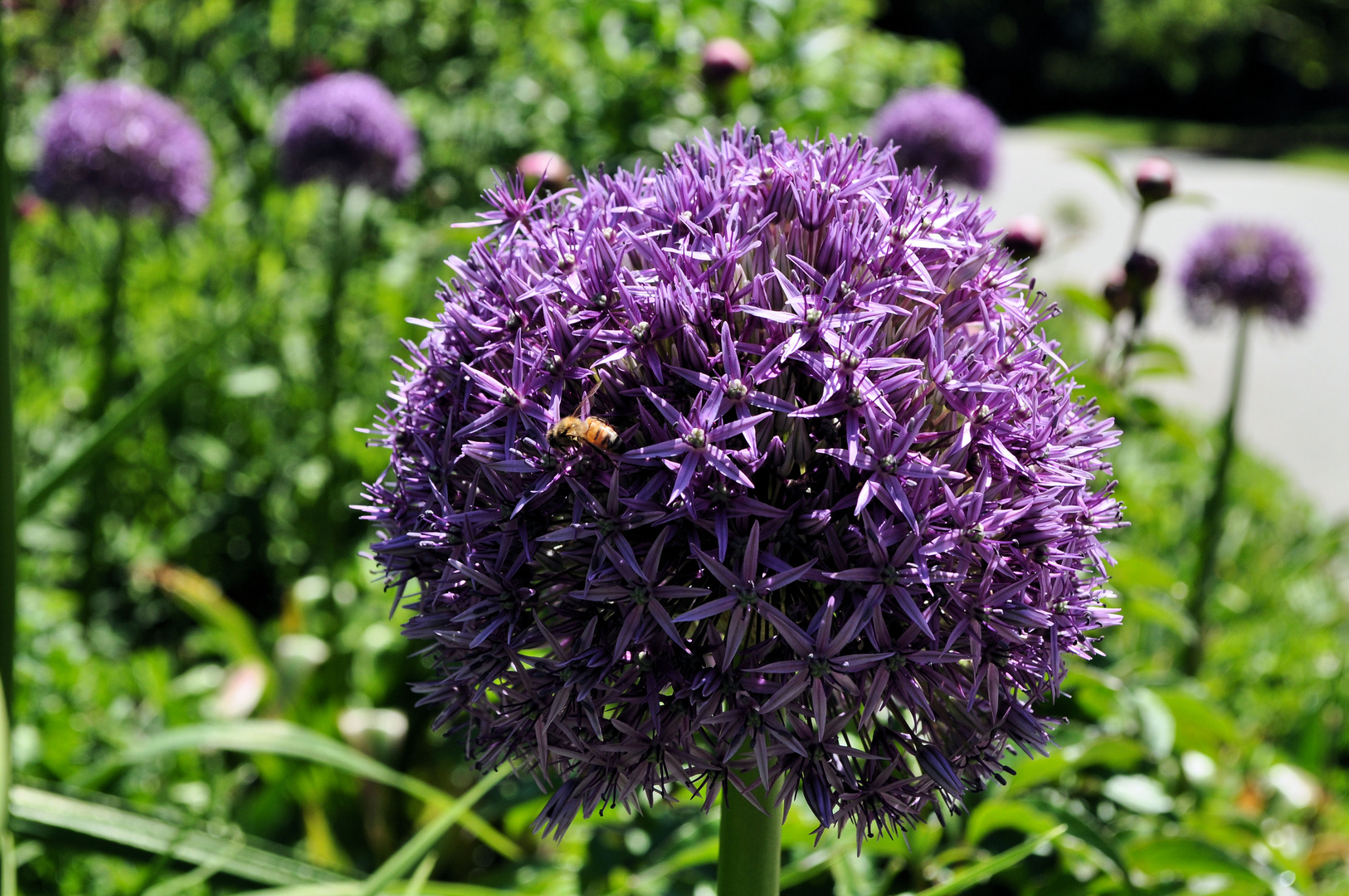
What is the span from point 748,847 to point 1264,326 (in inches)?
146

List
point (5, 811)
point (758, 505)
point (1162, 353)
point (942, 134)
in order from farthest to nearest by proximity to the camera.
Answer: point (942, 134)
point (1162, 353)
point (5, 811)
point (758, 505)

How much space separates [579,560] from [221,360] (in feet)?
12.9

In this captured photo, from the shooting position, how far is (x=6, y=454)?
1.96 metres

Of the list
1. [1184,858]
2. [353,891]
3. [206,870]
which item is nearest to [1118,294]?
[1184,858]

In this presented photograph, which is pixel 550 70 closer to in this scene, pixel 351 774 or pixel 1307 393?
pixel 351 774

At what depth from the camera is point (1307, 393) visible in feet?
31.0

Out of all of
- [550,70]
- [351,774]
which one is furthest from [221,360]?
[351,774]

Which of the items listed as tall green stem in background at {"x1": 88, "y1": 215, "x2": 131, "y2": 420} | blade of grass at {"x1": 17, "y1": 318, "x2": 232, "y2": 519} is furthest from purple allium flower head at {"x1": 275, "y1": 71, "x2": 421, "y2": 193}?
blade of grass at {"x1": 17, "y1": 318, "x2": 232, "y2": 519}

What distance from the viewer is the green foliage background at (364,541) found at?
2.19 metres

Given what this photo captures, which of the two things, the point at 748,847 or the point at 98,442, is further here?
the point at 98,442

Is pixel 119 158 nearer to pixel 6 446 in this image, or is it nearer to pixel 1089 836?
pixel 6 446

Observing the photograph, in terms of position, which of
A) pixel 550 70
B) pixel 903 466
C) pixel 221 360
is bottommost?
pixel 221 360

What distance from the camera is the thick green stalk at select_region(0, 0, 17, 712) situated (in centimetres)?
193

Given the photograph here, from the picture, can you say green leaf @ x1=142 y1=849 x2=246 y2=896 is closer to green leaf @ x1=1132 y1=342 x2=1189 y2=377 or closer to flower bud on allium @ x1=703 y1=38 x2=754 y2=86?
green leaf @ x1=1132 y1=342 x2=1189 y2=377
